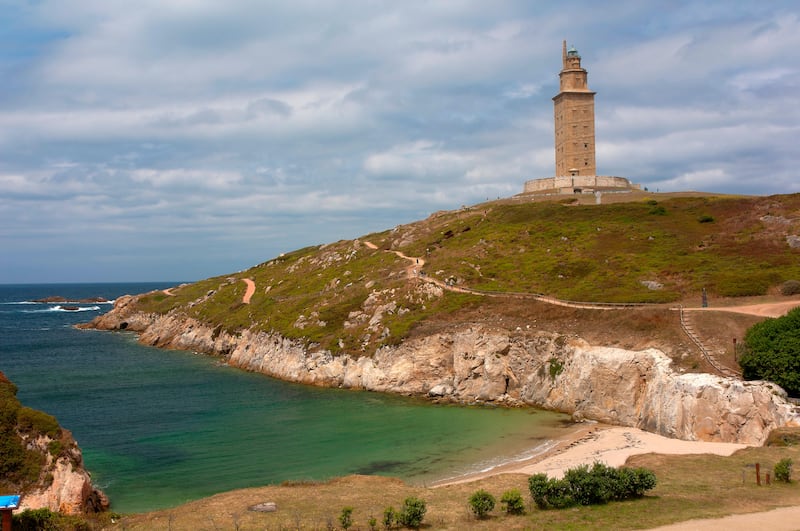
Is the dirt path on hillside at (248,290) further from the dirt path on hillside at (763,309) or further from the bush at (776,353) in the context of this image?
the bush at (776,353)

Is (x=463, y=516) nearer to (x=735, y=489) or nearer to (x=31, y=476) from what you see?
(x=735, y=489)

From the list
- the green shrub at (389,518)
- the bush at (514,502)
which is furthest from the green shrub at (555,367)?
the green shrub at (389,518)

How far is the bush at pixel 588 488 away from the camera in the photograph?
23.6 meters

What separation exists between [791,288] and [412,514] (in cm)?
5124

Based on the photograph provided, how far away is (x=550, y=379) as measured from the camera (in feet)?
181

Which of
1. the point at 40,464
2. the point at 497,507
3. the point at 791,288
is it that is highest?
the point at 791,288

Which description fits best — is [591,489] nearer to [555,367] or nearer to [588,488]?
[588,488]

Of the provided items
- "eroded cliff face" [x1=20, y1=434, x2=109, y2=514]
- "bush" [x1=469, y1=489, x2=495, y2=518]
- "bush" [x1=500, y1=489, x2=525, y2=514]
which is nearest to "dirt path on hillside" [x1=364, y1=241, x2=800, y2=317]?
"bush" [x1=500, y1=489, x2=525, y2=514]

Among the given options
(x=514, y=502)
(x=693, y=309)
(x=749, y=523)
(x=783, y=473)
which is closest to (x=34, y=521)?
(x=514, y=502)

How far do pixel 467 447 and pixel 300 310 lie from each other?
163 ft

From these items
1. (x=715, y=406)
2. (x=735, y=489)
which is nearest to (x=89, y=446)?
(x=735, y=489)

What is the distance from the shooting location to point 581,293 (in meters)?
65.6

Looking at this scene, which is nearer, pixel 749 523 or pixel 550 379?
pixel 749 523

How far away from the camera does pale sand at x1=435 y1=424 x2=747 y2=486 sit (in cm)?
3441
